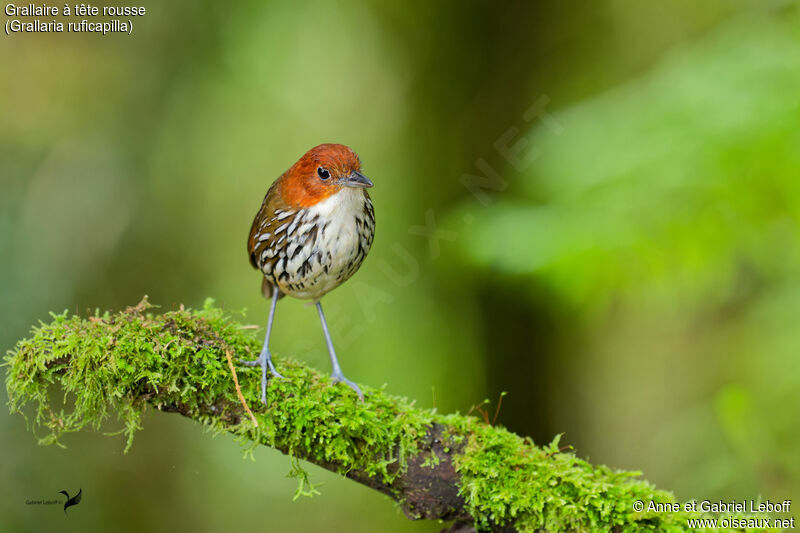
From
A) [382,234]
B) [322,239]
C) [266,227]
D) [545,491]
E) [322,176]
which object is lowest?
[545,491]

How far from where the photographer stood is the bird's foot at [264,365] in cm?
259

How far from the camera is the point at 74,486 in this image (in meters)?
5.71

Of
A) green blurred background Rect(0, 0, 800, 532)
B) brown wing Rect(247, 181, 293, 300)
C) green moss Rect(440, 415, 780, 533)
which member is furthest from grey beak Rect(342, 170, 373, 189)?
green blurred background Rect(0, 0, 800, 532)

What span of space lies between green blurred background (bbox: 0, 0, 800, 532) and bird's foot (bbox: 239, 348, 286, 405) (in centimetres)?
186

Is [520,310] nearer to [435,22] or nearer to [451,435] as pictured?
[435,22]

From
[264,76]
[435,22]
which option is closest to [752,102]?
[435,22]

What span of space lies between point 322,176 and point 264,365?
818 mm

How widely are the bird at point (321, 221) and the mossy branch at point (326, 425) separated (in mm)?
239

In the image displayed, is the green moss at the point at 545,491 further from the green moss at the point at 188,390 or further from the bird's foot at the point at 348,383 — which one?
the bird's foot at the point at 348,383

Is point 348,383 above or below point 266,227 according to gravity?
below

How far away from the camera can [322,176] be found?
114 inches

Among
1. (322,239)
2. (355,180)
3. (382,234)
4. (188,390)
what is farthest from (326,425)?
(382,234)

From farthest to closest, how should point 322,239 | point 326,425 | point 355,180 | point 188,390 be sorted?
point 322,239, point 355,180, point 326,425, point 188,390

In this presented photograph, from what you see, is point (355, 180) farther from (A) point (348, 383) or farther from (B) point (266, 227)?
(A) point (348, 383)
